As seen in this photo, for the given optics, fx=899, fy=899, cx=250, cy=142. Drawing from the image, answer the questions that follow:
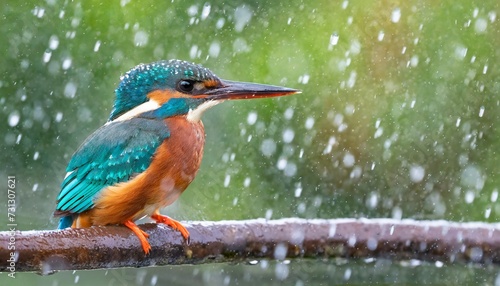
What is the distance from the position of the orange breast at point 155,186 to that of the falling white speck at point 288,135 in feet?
6.30

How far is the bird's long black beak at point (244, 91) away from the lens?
74.4 inches

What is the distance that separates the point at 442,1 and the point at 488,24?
0.85 ft

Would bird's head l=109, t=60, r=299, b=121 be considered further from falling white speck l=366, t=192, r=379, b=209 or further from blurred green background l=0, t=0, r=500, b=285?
falling white speck l=366, t=192, r=379, b=209

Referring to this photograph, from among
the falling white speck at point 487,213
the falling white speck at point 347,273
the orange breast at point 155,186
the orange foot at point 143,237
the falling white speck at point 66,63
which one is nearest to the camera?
the orange foot at point 143,237

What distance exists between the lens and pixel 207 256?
1.66 meters

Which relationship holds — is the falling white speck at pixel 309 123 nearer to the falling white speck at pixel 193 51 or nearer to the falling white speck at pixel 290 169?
the falling white speck at pixel 290 169

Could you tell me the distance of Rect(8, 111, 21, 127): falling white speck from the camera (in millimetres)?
3569

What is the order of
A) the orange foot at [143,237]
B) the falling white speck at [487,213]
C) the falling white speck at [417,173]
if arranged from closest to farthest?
the orange foot at [143,237], the falling white speck at [487,213], the falling white speck at [417,173]

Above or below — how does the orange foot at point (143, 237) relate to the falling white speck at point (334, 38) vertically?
below

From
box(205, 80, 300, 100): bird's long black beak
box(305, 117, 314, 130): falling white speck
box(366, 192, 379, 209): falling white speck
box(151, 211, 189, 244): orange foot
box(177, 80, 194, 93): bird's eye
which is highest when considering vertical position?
box(305, 117, 314, 130): falling white speck

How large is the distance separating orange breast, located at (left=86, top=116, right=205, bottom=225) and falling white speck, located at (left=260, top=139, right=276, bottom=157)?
183cm

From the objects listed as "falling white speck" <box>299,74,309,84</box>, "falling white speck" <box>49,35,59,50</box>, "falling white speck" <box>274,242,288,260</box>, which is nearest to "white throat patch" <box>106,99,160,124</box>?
"falling white speck" <box>274,242,288,260</box>

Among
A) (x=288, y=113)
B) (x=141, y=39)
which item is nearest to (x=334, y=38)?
(x=288, y=113)

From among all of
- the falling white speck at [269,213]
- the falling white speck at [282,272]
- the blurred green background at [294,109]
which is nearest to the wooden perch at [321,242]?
the blurred green background at [294,109]
